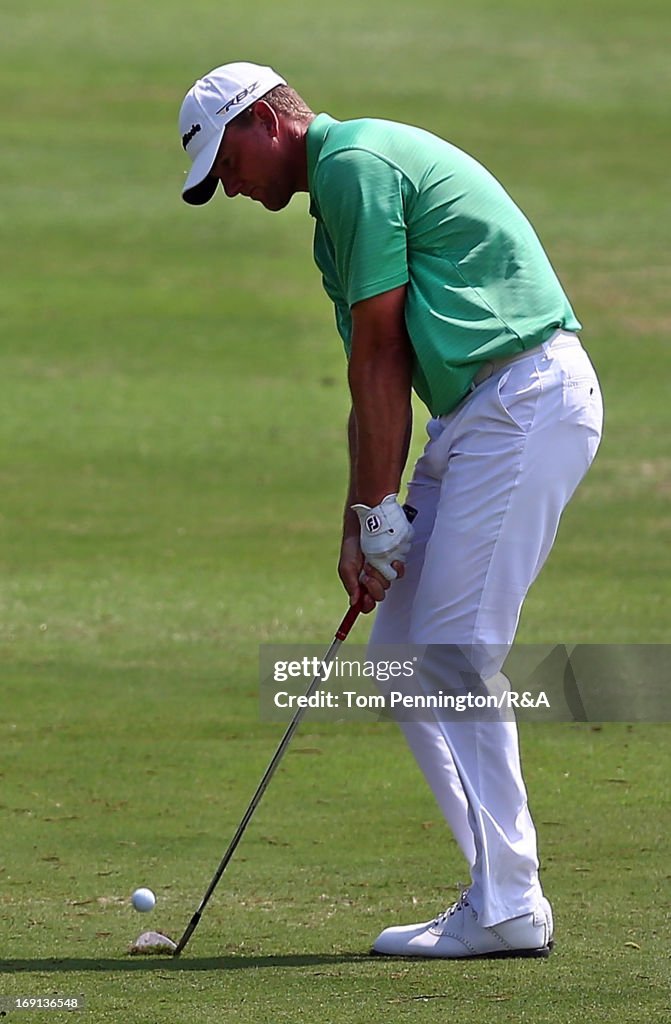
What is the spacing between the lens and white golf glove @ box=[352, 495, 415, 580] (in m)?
4.93

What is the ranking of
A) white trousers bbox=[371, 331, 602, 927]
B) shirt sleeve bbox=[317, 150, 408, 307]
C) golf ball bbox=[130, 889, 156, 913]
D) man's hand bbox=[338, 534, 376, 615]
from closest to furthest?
shirt sleeve bbox=[317, 150, 408, 307] → white trousers bbox=[371, 331, 602, 927] → man's hand bbox=[338, 534, 376, 615] → golf ball bbox=[130, 889, 156, 913]

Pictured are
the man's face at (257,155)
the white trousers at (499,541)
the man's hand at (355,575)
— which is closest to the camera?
the white trousers at (499,541)

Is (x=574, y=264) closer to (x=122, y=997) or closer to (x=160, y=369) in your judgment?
(x=160, y=369)

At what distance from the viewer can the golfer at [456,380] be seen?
4797 mm

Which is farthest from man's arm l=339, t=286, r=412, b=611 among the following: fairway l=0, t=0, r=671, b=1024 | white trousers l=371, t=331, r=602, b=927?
fairway l=0, t=0, r=671, b=1024

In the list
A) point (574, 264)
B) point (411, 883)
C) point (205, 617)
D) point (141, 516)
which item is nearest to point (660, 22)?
point (574, 264)

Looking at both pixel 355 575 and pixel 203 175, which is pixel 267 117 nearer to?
pixel 203 175

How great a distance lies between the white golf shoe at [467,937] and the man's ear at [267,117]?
6.70 ft

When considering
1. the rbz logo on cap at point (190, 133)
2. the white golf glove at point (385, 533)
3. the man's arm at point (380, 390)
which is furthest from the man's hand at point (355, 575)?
the rbz logo on cap at point (190, 133)

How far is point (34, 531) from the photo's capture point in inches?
459

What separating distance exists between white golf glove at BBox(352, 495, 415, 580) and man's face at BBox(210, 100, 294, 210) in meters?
0.85

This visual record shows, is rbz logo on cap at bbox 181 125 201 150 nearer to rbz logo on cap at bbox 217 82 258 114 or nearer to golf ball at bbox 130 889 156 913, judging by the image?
rbz logo on cap at bbox 217 82 258 114

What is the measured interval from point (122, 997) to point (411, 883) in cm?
155

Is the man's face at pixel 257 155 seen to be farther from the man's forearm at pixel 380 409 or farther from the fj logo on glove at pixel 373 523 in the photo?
the fj logo on glove at pixel 373 523
